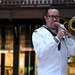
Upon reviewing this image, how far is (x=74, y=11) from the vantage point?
10.3 metres

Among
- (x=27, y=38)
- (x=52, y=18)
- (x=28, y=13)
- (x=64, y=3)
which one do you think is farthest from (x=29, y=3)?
(x=52, y=18)

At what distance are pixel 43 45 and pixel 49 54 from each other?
0.10 meters

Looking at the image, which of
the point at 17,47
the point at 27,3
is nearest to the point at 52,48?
A: the point at 27,3

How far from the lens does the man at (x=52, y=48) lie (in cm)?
A: 293

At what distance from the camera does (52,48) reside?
114 inches

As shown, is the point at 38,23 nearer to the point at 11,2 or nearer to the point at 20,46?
the point at 20,46

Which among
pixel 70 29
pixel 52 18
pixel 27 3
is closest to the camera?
pixel 70 29

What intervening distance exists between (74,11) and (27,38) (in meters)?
2.36

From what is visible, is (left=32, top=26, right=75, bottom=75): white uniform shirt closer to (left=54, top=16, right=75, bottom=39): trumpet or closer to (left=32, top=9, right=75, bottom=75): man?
(left=32, top=9, right=75, bottom=75): man

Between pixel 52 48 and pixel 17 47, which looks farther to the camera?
pixel 17 47

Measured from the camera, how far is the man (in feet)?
9.61

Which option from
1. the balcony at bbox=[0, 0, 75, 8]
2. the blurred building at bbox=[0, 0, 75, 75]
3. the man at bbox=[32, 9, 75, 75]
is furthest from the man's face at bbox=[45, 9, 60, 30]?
the blurred building at bbox=[0, 0, 75, 75]

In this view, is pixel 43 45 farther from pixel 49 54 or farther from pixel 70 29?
pixel 70 29

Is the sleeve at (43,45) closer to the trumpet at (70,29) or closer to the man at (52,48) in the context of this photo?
the man at (52,48)
